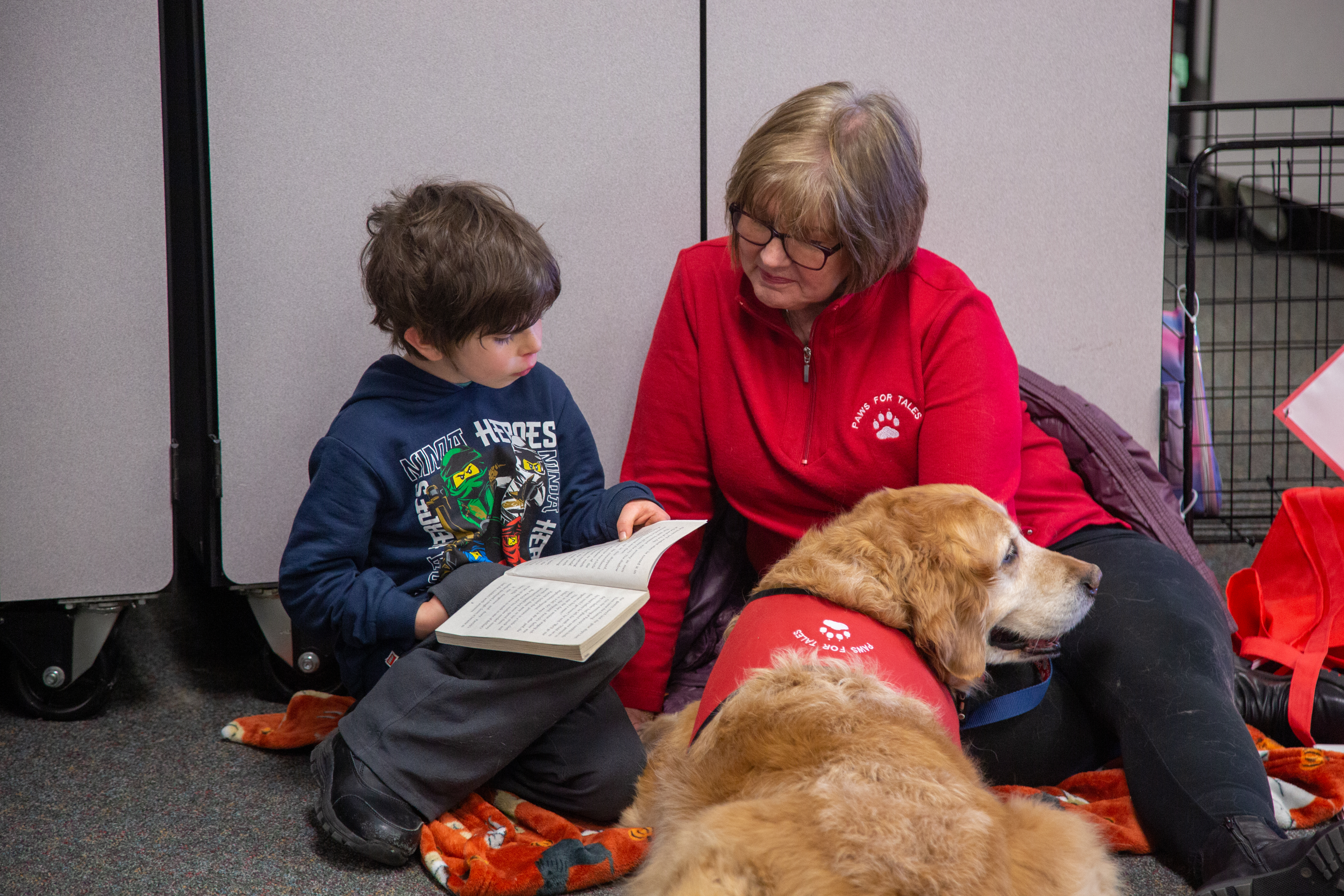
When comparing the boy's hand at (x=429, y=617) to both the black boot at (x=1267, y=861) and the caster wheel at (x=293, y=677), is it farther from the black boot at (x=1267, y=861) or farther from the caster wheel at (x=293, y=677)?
the black boot at (x=1267, y=861)

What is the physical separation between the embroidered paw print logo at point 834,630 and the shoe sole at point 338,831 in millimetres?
776

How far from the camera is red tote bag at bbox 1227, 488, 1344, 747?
2.08 meters

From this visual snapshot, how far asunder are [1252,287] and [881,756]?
2.56m

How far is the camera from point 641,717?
6.49 ft

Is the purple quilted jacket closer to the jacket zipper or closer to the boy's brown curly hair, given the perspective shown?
the jacket zipper

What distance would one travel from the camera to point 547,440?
1.91m

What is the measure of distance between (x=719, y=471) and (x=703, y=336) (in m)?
0.27

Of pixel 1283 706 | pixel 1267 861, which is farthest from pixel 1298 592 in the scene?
pixel 1267 861

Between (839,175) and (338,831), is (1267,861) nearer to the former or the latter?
(839,175)

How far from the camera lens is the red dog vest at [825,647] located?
1.39m

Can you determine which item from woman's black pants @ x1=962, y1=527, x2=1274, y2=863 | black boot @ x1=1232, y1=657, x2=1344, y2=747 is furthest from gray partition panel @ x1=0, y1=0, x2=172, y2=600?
black boot @ x1=1232, y1=657, x2=1344, y2=747

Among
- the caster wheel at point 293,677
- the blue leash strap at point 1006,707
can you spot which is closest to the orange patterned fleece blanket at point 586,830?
the blue leash strap at point 1006,707

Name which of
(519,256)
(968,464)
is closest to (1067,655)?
(968,464)

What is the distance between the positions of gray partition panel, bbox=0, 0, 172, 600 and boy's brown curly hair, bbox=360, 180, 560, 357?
0.61 meters
